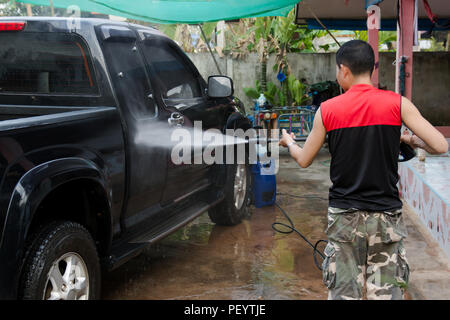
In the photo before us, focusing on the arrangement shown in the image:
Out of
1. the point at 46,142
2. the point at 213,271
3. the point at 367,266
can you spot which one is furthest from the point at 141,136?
the point at 367,266

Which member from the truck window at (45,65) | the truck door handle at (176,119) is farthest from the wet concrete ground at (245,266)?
the truck window at (45,65)

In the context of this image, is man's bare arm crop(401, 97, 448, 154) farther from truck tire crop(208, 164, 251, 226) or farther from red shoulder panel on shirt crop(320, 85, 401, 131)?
truck tire crop(208, 164, 251, 226)

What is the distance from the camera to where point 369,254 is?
2.63 meters

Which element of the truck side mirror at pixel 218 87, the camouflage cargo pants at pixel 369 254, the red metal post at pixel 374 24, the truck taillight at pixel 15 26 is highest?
the red metal post at pixel 374 24

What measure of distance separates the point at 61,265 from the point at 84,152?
68cm

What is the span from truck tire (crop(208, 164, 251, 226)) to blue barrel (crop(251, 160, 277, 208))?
266mm

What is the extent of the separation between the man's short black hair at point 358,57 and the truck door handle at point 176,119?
1.82 metres

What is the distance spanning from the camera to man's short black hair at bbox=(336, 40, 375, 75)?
2545 mm

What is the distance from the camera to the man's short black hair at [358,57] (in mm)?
2545

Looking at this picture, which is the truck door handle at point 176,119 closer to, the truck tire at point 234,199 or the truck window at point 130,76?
the truck window at point 130,76

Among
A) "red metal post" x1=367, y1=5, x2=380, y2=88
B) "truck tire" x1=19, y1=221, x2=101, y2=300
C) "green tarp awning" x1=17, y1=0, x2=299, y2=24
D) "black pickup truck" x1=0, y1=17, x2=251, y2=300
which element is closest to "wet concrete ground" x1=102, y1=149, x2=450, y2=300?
"black pickup truck" x1=0, y1=17, x2=251, y2=300

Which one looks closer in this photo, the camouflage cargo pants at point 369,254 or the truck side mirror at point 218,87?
the camouflage cargo pants at point 369,254

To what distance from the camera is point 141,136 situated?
11.9 feet

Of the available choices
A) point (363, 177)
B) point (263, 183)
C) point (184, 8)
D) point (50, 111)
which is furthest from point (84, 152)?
point (184, 8)
